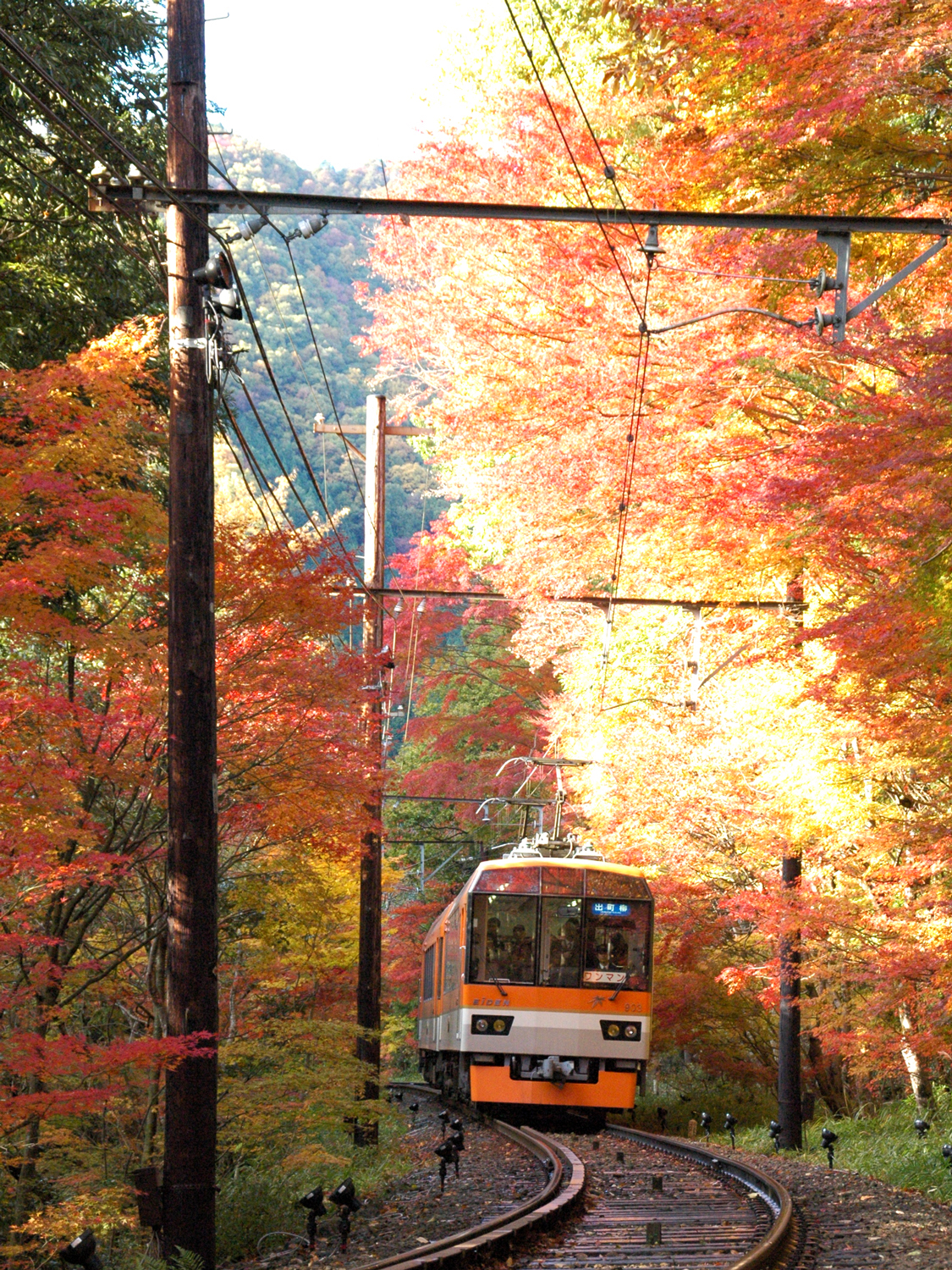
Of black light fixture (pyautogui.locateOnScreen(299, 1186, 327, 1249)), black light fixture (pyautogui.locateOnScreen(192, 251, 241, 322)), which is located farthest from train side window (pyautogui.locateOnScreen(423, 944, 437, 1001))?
black light fixture (pyautogui.locateOnScreen(192, 251, 241, 322))

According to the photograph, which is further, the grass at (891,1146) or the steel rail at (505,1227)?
the grass at (891,1146)

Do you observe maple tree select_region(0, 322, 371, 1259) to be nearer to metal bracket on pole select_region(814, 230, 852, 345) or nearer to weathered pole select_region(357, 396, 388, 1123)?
weathered pole select_region(357, 396, 388, 1123)

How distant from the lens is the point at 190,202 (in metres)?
7.80

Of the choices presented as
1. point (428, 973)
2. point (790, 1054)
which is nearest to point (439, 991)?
point (428, 973)

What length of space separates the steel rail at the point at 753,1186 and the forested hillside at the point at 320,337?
36367mm

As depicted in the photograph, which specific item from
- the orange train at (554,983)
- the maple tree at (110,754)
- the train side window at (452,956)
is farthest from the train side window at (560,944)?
the maple tree at (110,754)

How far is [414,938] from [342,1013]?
774cm

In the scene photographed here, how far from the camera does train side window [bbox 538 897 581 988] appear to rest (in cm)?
1382

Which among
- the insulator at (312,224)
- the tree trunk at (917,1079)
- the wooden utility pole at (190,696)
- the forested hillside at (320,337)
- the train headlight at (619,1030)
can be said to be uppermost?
the forested hillside at (320,337)

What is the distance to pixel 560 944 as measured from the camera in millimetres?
14000

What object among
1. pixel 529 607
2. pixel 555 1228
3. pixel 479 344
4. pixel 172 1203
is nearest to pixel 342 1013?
pixel 529 607

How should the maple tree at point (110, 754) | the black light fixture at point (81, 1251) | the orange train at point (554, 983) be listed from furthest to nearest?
the orange train at point (554, 983)
the maple tree at point (110, 754)
the black light fixture at point (81, 1251)

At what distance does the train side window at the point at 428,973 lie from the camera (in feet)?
65.5

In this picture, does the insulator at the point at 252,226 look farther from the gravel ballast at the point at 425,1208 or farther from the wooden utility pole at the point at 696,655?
the wooden utility pole at the point at 696,655
